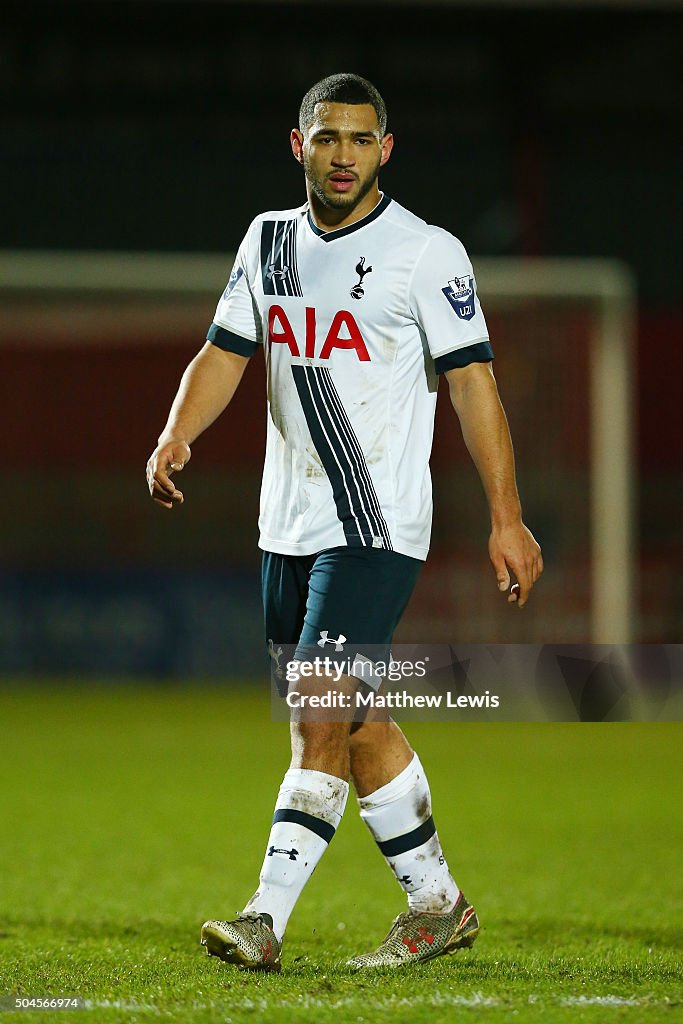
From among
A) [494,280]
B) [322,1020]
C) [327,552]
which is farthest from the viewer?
[494,280]

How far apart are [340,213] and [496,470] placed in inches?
29.5

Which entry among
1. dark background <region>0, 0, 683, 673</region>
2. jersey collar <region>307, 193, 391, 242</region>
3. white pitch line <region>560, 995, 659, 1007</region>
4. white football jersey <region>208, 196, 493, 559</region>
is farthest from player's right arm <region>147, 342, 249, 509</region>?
dark background <region>0, 0, 683, 673</region>

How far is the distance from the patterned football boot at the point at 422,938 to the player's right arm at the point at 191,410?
120 cm

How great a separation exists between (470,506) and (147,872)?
850 cm

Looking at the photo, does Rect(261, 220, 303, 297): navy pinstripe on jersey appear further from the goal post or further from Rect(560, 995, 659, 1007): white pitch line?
the goal post

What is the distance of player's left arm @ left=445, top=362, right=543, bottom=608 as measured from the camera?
3.78 m

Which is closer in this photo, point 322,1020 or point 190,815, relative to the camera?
point 322,1020

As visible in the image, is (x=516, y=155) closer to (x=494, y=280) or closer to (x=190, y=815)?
(x=494, y=280)

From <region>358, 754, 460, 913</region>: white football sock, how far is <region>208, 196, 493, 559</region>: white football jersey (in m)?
0.59

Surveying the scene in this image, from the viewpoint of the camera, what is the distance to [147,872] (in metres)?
5.73

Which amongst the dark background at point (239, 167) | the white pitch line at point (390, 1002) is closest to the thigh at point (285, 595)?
the white pitch line at point (390, 1002)

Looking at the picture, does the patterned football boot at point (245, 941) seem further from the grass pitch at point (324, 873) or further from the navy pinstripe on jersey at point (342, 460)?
the navy pinstripe on jersey at point (342, 460)

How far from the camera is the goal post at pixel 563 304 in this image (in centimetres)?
1180

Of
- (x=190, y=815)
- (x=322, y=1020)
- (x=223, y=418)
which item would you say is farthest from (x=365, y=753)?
(x=223, y=418)
